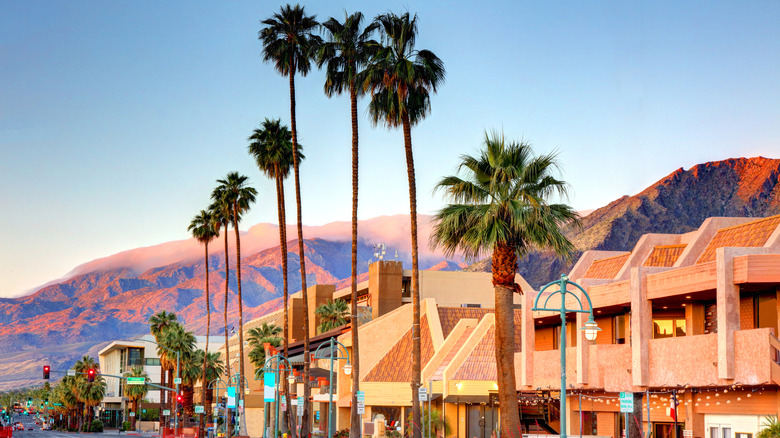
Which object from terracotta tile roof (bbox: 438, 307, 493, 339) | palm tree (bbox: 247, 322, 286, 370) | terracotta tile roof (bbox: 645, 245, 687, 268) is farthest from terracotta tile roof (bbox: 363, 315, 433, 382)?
palm tree (bbox: 247, 322, 286, 370)

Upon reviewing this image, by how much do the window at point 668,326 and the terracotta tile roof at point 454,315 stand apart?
26.4 metres

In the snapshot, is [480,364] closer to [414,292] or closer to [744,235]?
[414,292]

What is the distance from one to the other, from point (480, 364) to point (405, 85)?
21.2m

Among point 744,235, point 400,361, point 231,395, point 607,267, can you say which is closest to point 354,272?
point 607,267

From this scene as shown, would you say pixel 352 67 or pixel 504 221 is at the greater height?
pixel 352 67

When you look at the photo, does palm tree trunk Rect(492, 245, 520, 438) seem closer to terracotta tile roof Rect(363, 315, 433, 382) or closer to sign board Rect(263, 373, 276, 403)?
sign board Rect(263, 373, 276, 403)

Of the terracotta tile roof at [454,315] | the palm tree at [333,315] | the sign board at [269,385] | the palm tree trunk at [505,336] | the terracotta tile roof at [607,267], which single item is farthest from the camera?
the palm tree at [333,315]

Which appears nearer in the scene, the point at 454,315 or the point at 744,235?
the point at 744,235

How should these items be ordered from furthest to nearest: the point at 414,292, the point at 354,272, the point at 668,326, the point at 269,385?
the point at 354,272
the point at 269,385
the point at 414,292
the point at 668,326

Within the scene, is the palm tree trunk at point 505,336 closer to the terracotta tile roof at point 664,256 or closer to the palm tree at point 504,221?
the palm tree at point 504,221

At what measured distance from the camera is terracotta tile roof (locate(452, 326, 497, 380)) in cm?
5534

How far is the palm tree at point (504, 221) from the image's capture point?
34.6 meters

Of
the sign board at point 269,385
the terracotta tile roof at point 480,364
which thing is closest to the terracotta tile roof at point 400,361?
the terracotta tile roof at point 480,364

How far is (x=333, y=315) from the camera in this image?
102 metres
